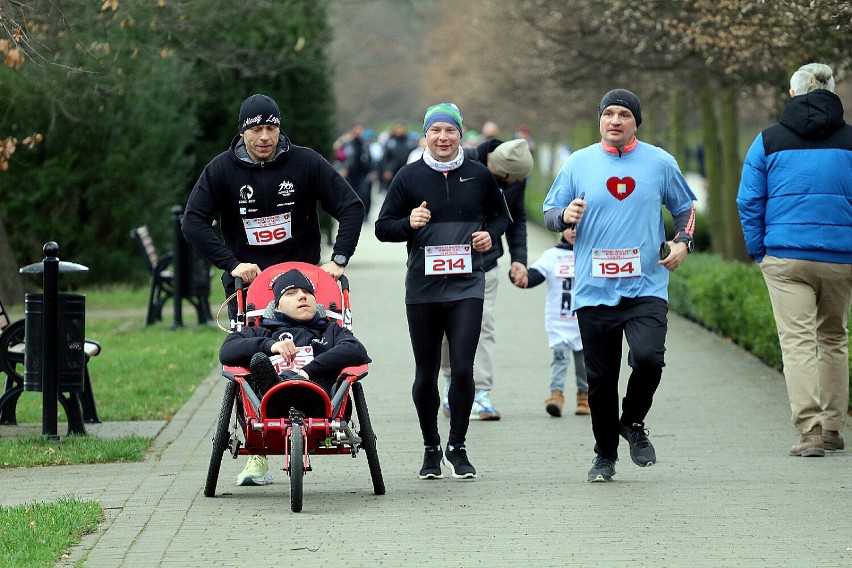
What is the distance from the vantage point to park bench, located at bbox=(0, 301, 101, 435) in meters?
9.73

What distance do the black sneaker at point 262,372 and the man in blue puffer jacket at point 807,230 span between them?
2.93 m

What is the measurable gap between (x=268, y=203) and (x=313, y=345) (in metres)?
0.83

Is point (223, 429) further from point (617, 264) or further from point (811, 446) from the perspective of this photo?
point (811, 446)

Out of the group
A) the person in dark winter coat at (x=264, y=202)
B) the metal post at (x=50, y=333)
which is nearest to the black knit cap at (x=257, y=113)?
the person in dark winter coat at (x=264, y=202)

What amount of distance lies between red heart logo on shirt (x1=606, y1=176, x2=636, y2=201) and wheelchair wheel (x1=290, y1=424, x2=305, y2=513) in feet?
6.38

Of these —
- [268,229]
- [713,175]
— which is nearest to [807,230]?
[268,229]

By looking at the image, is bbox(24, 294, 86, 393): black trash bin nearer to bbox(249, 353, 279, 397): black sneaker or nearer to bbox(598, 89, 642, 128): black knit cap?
bbox(249, 353, 279, 397): black sneaker

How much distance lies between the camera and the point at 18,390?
10062 mm

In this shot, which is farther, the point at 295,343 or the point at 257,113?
the point at 257,113

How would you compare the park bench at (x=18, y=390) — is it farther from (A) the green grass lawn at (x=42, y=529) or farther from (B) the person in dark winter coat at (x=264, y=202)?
(A) the green grass lawn at (x=42, y=529)

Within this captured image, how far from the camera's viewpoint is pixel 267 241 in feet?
26.3

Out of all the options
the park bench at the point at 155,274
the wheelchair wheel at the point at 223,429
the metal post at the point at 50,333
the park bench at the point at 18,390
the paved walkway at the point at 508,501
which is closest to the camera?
the paved walkway at the point at 508,501

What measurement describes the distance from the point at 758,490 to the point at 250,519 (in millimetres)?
2471

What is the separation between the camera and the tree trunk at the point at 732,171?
1961 cm
